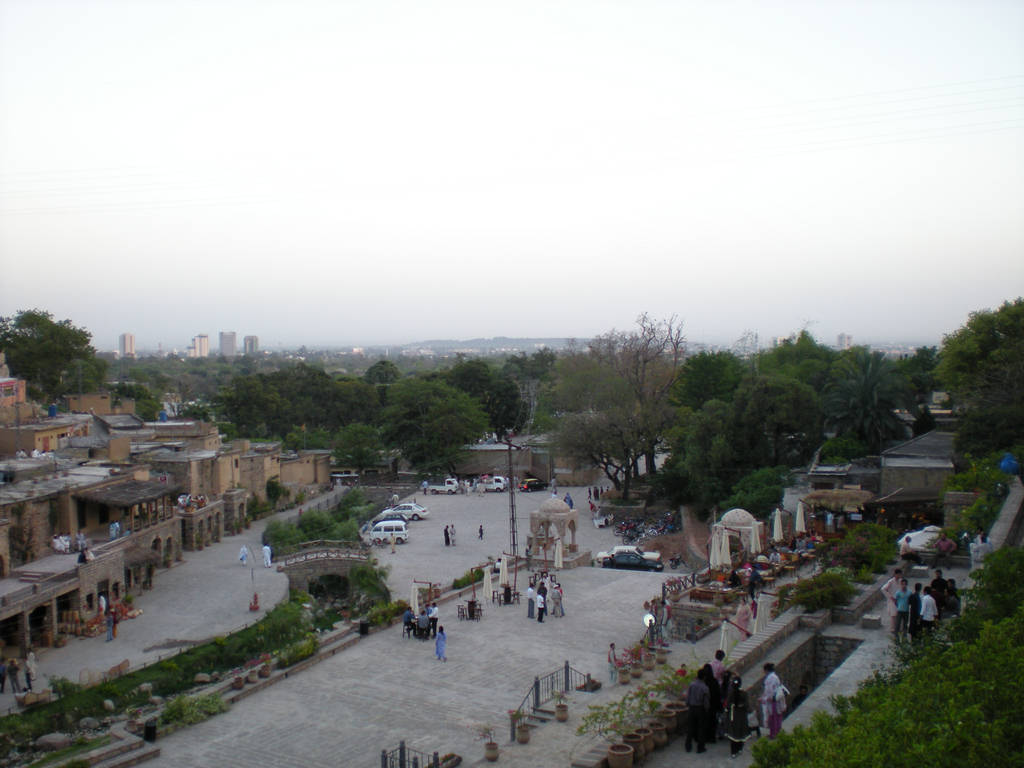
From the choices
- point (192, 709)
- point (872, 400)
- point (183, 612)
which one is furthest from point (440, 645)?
point (872, 400)

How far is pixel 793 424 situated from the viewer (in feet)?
122

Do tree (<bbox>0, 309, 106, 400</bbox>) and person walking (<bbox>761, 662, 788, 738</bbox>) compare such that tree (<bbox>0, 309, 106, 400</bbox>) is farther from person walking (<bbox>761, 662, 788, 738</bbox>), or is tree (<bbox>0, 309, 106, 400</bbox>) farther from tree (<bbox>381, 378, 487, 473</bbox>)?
person walking (<bbox>761, 662, 788, 738</bbox>)

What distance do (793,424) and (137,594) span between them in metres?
27.2

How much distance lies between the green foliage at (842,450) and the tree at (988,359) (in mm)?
4360

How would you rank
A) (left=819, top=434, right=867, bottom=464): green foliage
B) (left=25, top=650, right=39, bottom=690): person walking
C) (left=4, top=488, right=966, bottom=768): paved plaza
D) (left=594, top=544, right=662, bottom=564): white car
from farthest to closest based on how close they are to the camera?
(left=819, top=434, right=867, bottom=464): green foliage
(left=594, top=544, right=662, bottom=564): white car
(left=25, top=650, right=39, bottom=690): person walking
(left=4, top=488, right=966, bottom=768): paved plaza

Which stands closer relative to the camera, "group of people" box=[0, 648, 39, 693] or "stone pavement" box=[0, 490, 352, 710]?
"group of people" box=[0, 648, 39, 693]

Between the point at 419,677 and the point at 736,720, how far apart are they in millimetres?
8443

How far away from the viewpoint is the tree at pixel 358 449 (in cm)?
5516

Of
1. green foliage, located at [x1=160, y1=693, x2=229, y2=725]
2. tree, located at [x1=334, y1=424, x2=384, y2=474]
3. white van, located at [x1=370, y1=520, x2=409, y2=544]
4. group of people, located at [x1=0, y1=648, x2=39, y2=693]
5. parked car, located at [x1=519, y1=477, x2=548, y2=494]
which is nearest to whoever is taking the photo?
green foliage, located at [x1=160, y1=693, x2=229, y2=725]

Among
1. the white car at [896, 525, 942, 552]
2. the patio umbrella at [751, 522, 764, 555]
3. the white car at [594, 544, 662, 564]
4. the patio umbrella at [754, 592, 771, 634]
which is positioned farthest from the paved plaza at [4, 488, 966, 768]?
the white car at [594, 544, 662, 564]

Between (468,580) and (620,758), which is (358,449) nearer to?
(468,580)

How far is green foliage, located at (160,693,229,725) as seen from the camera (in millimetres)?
15094

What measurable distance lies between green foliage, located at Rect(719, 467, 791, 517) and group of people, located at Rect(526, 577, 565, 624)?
1325 cm

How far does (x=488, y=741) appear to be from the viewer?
532 inches
